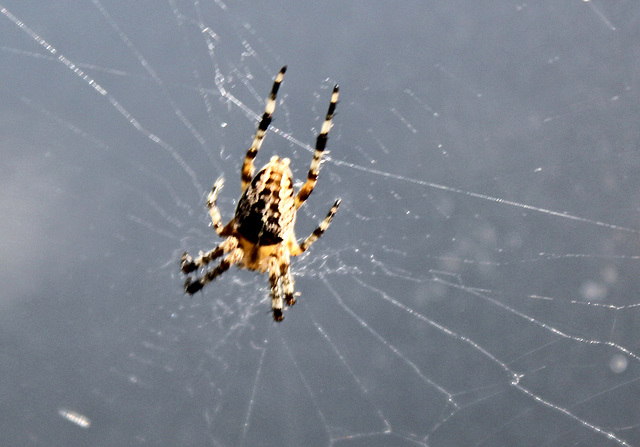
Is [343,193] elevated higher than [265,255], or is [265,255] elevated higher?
[343,193]

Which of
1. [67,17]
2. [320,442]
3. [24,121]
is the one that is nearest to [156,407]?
[320,442]

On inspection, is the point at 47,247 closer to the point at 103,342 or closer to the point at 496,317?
the point at 103,342

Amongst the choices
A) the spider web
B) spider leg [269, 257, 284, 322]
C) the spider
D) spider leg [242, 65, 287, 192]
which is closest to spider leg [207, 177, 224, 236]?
the spider

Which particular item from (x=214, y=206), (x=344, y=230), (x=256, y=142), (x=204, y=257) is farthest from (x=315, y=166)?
(x=344, y=230)

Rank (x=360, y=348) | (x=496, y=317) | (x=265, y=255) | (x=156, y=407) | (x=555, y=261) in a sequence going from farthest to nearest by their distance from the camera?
(x=360, y=348), (x=496, y=317), (x=555, y=261), (x=156, y=407), (x=265, y=255)

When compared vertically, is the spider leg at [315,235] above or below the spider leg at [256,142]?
below

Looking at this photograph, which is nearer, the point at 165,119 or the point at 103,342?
the point at 103,342

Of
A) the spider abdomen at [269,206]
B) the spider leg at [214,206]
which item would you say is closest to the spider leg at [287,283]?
the spider abdomen at [269,206]

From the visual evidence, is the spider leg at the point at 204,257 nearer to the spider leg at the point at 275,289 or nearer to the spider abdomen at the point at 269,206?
the spider leg at the point at 275,289
